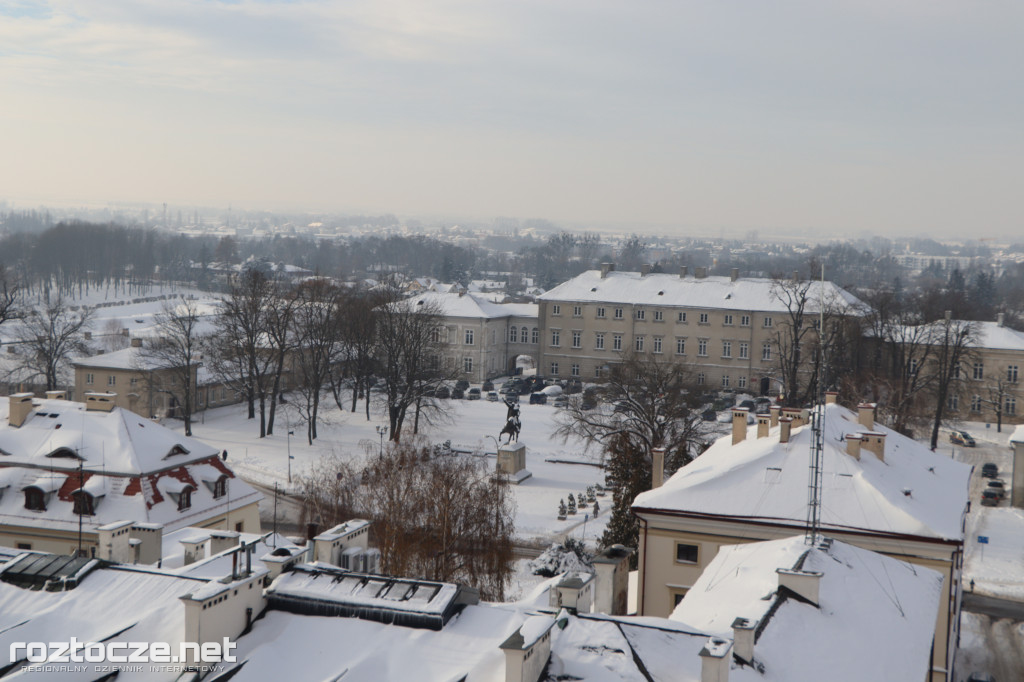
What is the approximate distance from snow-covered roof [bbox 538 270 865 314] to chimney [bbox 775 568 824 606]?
2318 inches

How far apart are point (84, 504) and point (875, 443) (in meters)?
23.0

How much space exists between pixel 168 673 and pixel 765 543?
14.0 m

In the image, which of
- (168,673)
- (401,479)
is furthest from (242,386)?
(168,673)

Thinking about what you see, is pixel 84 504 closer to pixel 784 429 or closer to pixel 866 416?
pixel 784 429

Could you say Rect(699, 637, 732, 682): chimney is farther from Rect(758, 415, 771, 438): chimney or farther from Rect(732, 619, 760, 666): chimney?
Rect(758, 415, 771, 438): chimney

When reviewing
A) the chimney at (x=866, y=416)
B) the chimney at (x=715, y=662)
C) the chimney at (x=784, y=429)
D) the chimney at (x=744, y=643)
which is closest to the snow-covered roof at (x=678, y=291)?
the chimney at (x=866, y=416)

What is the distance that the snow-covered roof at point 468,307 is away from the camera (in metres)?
80.1

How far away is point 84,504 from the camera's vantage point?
28.5m

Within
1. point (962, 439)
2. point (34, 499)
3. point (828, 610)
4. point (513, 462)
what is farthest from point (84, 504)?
point (962, 439)

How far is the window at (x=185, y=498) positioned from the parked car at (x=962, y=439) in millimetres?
46386

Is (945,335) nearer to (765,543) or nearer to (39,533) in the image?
(765,543)

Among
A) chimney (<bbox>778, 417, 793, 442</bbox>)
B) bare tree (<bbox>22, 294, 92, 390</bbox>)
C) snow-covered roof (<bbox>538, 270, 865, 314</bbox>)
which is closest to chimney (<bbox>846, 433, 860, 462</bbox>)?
chimney (<bbox>778, 417, 793, 442</bbox>)

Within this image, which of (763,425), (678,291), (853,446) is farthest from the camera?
(678,291)

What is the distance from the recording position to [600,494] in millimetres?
45156
